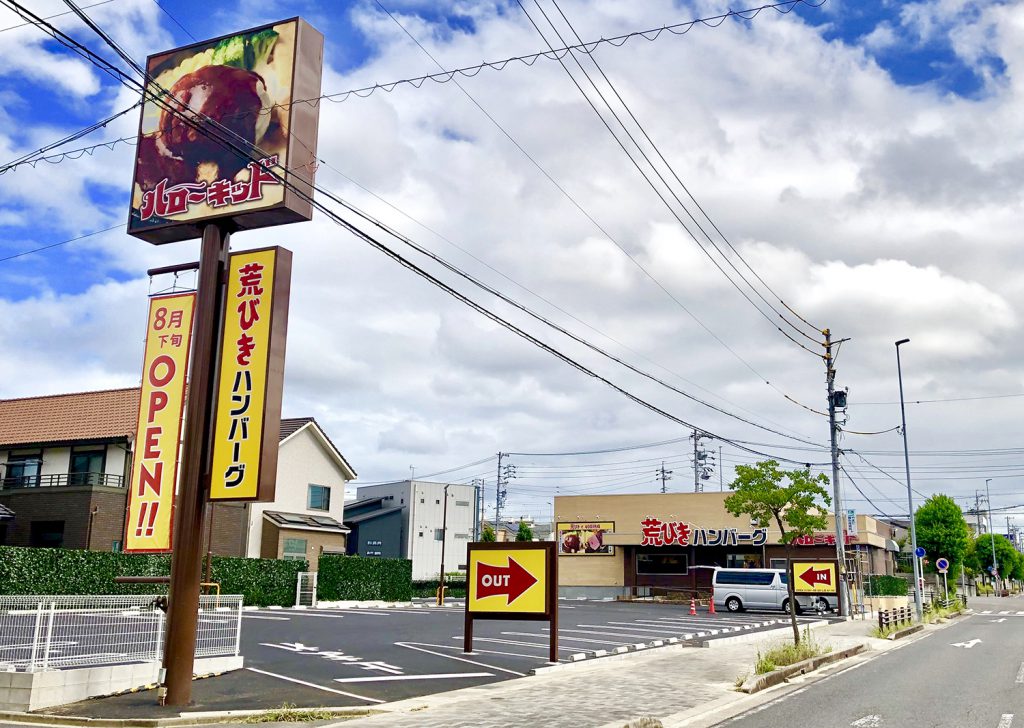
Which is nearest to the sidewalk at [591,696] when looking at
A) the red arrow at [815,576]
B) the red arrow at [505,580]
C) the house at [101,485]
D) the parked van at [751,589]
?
the red arrow at [505,580]

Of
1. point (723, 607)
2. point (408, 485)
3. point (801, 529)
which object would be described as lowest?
point (723, 607)

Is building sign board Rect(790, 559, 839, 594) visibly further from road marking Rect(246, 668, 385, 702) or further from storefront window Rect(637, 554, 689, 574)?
road marking Rect(246, 668, 385, 702)

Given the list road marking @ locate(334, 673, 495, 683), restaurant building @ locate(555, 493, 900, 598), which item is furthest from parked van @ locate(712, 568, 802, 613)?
road marking @ locate(334, 673, 495, 683)

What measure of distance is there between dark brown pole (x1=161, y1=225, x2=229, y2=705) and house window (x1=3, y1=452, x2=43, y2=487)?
101ft

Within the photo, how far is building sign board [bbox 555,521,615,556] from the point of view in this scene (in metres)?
55.2

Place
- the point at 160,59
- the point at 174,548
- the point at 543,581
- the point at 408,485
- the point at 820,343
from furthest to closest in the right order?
1. the point at 408,485
2. the point at 820,343
3. the point at 543,581
4. the point at 160,59
5. the point at 174,548

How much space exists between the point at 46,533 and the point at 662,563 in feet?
110

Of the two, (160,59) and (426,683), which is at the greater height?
(160,59)

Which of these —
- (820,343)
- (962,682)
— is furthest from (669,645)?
(820,343)

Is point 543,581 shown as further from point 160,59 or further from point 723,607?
point 723,607

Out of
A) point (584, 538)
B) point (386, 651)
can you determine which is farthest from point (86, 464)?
point (584, 538)

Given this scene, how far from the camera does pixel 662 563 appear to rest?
54281 millimetres

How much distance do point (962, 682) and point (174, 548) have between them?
13.9 metres

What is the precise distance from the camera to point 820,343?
36.1 metres
